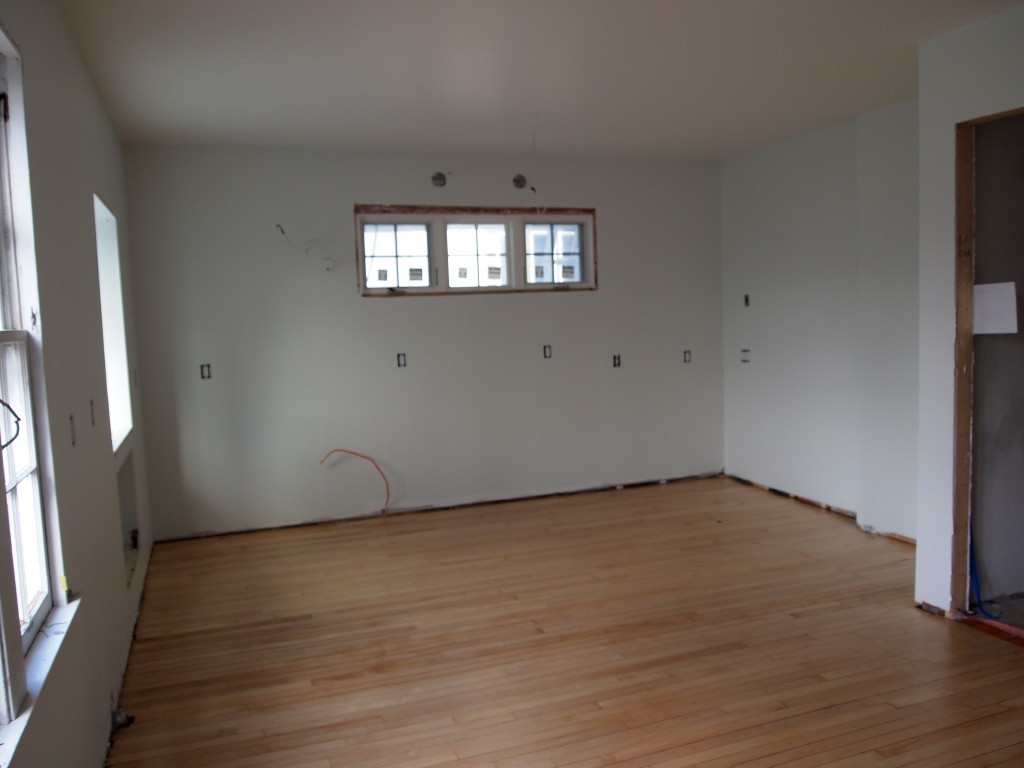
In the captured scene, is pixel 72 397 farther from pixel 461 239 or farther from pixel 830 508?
pixel 830 508

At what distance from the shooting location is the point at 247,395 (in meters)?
5.42

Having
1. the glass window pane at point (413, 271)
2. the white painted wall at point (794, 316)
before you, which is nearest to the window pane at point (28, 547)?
the glass window pane at point (413, 271)

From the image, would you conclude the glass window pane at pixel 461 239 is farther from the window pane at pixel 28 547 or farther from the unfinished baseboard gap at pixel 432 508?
the window pane at pixel 28 547

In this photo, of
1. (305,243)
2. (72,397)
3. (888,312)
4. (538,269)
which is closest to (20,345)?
(72,397)

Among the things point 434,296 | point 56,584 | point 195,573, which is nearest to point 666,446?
point 434,296

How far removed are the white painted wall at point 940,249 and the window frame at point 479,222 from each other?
117 inches

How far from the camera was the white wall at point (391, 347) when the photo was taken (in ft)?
17.3

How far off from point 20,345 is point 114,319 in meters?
2.56

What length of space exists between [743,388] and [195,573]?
4.40 metres

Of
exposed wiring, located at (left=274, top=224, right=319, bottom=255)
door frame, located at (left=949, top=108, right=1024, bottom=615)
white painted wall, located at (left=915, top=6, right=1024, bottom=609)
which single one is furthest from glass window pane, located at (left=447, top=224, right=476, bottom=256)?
door frame, located at (left=949, top=108, right=1024, bottom=615)

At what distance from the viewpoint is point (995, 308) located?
3.36 m

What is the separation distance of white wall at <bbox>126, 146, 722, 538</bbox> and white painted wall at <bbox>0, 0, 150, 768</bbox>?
1.84 m

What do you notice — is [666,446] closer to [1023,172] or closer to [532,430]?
[532,430]

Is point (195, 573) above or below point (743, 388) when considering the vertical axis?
below
